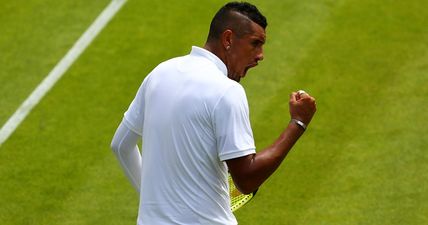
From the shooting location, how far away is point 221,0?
12969 mm

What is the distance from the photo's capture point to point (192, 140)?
6.38 metres

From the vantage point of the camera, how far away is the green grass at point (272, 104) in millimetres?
9758

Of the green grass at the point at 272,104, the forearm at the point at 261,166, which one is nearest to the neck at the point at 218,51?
the forearm at the point at 261,166

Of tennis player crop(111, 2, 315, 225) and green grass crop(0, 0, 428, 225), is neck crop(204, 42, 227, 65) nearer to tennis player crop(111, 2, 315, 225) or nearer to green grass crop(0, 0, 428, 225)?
tennis player crop(111, 2, 315, 225)

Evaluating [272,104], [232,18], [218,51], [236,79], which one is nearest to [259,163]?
[236,79]

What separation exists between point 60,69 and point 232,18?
18.5ft

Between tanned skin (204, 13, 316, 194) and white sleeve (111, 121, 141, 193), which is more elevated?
tanned skin (204, 13, 316, 194)

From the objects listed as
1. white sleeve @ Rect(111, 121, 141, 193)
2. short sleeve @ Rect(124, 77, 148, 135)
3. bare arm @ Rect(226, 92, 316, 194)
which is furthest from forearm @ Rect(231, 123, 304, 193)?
white sleeve @ Rect(111, 121, 141, 193)

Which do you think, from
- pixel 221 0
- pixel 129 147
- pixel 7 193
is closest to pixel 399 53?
pixel 221 0

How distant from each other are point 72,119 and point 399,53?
3.53 meters

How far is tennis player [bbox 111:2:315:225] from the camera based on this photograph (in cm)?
625

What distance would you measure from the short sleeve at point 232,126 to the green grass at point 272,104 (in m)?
3.37

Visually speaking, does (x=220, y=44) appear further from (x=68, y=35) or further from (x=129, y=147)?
(x=68, y=35)

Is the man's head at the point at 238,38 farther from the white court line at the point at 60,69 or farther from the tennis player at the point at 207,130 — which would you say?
the white court line at the point at 60,69
